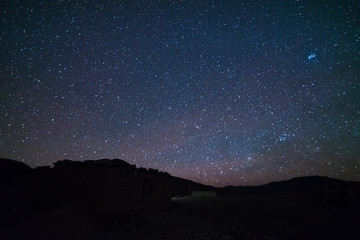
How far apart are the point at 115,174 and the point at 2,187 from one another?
1040 centimetres

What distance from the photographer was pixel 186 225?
12672 millimetres

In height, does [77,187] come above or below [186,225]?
above

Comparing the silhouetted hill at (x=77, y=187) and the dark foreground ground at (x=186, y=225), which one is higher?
the silhouetted hill at (x=77, y=187)

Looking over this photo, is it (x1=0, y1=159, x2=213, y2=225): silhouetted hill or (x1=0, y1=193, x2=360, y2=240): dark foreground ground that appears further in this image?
(x1=0, y1=159, x2=213, y2=225): silhouetted hill

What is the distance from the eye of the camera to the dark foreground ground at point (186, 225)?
35.5ft

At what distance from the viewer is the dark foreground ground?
426 inches

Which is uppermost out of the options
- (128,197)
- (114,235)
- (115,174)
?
(115,174)

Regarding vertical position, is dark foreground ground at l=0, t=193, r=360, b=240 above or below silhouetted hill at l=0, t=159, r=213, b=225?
below

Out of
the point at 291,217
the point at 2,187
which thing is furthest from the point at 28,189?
the point at 291,217

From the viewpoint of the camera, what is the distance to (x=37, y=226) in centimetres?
1063

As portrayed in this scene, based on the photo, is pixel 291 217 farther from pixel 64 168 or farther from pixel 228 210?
pixel 64 168

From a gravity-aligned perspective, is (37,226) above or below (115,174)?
below

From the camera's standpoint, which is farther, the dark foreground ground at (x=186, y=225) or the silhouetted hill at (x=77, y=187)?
the silhouetted hill at (x=77, y=187)

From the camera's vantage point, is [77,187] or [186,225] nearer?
[186,225]
